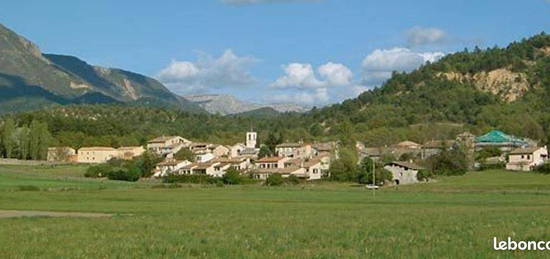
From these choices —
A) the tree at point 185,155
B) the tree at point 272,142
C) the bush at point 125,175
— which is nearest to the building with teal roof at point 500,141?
the tree at point 272,142

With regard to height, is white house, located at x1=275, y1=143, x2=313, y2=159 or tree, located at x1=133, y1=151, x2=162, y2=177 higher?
white house, located at x1=275, y1=143, x2=313, y2=159

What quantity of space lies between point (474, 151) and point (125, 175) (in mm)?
70618

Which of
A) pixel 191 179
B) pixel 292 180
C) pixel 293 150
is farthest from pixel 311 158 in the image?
pixel 191 179

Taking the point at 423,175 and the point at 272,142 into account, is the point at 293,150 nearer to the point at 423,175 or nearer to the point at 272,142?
the point at 272,142

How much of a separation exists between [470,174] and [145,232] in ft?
340

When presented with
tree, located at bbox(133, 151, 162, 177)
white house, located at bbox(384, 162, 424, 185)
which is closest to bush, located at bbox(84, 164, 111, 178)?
tree, located at bbox(133, 151, 162, 177)

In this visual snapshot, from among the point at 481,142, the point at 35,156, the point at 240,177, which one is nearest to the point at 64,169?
the point at 35,156

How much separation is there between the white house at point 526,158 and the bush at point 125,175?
6368 cm

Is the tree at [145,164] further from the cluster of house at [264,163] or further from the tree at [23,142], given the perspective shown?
the tree at [23,142]

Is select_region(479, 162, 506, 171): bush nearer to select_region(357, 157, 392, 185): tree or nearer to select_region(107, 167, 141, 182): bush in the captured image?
select_region(357, 157, 392, 185): tree

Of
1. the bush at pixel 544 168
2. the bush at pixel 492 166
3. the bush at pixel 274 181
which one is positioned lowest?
the bush at pixel 274 181

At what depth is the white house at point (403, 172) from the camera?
4724 inches

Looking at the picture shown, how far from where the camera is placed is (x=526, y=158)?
443 ft

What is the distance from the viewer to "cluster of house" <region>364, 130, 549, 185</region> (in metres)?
123
